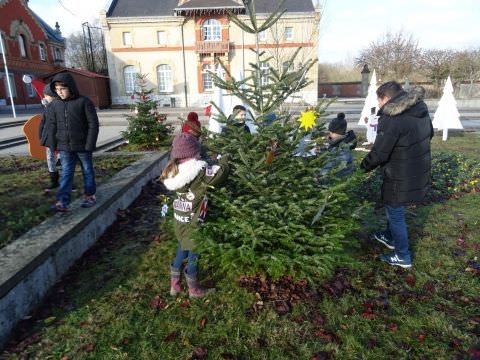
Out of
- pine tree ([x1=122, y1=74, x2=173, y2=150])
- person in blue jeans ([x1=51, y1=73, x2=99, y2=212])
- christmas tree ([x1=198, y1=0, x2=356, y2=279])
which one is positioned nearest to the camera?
christmas tree ([x1=198, y1=0, x2=356, y2=279])

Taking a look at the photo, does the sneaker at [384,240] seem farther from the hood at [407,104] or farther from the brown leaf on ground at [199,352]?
the brown leaf on ground at [199,352]

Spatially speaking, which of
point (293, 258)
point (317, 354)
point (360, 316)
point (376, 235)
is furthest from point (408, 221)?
point (317, 354)

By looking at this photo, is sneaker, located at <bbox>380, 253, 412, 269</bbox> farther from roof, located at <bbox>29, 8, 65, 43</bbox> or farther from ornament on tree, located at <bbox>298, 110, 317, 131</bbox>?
roof, located at <bbox>29, 8, 65, 43</bbox>

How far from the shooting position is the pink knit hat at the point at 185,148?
Result: 2906 mm

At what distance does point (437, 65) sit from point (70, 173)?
1510 inches

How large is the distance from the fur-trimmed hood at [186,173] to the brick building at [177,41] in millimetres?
30826

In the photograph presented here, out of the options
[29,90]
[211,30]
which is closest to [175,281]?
[211,30]

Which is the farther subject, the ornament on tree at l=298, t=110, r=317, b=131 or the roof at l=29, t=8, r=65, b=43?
the roof at l=29, t=8, r=65, b=43

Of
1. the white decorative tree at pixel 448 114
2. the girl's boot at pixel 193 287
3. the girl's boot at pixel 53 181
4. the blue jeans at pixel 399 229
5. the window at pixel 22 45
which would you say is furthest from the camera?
the window at pixel 22 45

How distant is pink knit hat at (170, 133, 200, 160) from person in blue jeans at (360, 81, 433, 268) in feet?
6.12

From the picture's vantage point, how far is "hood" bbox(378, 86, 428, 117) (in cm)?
326

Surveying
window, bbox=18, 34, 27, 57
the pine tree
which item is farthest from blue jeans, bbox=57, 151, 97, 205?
window, bbox=18, 34, 27, 57

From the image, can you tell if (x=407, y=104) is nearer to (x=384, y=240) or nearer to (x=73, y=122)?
(x=384, y=240)

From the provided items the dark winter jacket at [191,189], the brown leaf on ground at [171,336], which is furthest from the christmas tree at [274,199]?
the brown leaf on ground at [171,336]
